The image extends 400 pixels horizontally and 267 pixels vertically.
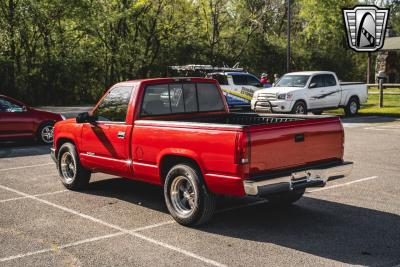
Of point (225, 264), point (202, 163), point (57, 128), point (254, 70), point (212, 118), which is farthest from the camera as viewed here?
point (254, 70)

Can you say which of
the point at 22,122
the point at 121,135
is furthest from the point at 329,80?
the point at 121,135

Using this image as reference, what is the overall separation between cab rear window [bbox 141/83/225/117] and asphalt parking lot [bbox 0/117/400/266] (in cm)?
145

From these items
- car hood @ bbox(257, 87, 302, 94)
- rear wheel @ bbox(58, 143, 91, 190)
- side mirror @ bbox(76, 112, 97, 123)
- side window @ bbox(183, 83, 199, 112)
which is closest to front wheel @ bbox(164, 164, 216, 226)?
side window @ bbox(183, 83, 199, 112)

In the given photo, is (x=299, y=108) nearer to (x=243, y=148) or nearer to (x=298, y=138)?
(x=298, y=138)

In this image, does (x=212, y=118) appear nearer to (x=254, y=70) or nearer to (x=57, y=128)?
(x=57, y=128)

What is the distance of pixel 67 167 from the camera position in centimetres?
908

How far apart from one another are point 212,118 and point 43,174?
4196 millimetres

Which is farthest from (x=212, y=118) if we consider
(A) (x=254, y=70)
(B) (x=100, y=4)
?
(A) (x=254, y=70)

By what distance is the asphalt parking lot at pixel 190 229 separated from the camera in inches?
211

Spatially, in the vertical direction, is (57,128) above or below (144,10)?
below

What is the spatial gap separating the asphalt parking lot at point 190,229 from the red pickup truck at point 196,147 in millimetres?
413

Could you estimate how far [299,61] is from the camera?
47.5m

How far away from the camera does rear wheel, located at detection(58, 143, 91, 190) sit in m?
8.66

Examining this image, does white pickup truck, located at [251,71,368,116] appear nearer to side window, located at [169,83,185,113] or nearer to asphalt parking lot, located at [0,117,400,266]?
asphalt parking lot, located at [0,117,400,266]
